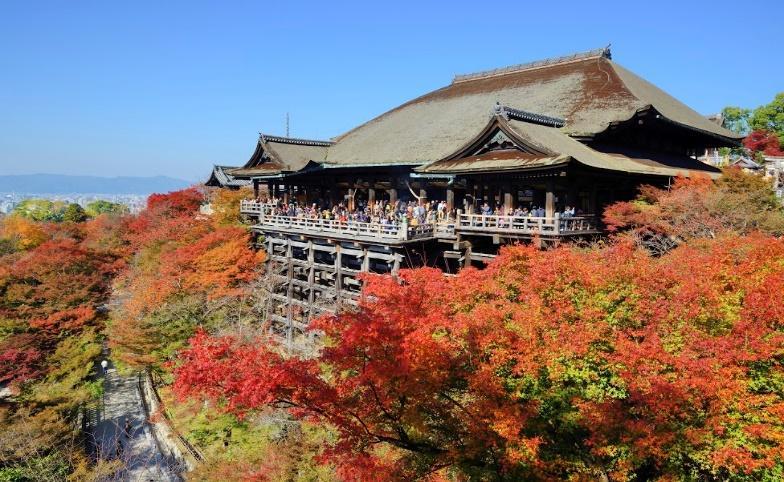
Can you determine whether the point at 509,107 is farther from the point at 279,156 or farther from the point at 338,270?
the point at 279,156

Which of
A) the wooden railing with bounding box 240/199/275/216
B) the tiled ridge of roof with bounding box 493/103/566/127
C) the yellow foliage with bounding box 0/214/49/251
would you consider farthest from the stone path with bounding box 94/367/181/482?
the tiled ridge of roof with bounding box 493/103/566/127

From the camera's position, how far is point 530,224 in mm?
16562

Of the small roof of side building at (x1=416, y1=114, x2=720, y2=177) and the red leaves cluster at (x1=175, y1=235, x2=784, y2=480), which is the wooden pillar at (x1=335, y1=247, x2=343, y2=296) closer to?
the small roof of side building at (x1=416, y1=114, x2=720, y2=177)

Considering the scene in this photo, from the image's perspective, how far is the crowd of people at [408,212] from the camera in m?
18.3

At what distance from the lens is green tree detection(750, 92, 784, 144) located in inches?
1551

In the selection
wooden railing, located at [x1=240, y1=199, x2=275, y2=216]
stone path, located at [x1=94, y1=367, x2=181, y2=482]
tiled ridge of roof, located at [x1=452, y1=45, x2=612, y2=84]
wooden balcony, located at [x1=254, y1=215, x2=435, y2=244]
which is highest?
tiled ridge of roof, located at [x1=452, y1=45, x2=612, y2=84]

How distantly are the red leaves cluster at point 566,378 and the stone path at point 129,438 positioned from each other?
1302 centimetres

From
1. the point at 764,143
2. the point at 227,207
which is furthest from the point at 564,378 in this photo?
the point at 764,143

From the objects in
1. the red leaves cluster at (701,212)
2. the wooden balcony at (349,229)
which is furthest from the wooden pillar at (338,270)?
the red leaves cluster at (701,212)

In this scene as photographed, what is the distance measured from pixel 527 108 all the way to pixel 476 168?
9.78 m

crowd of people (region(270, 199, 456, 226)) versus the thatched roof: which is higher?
the thatched roof

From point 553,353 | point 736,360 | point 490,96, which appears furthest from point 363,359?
point 490,96

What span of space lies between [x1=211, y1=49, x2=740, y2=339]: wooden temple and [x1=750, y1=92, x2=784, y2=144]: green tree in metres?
18.7

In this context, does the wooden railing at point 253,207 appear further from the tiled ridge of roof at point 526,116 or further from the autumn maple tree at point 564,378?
the autumn maple tree at point 564,378
